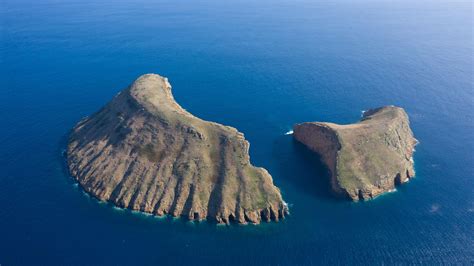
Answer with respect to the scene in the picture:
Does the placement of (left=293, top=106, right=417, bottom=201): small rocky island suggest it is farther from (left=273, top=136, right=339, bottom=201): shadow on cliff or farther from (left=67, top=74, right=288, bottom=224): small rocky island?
(left=67, top=74, right=288, bottom=224): small rocky island

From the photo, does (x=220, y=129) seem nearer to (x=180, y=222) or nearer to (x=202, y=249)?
(x=180, y=222)

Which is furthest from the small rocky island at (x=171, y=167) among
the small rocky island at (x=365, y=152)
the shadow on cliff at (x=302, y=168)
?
the small rocky island at (x=365, y=152)

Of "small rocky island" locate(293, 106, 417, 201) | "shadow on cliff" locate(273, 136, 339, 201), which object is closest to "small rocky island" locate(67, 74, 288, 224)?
"shadow on cliff" locate(273, 136, 339, 201)

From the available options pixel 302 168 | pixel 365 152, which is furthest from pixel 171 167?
pixel 365 152

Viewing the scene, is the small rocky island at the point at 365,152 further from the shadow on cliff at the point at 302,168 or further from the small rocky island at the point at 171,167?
the small rocky island at the point at 171,167

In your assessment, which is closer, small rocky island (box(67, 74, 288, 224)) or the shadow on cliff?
small rocky island (box(67, 74, 288, 224))

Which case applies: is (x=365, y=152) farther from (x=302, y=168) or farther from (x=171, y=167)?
(x=171, y=167)

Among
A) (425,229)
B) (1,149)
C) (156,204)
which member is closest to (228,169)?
(156,204)
